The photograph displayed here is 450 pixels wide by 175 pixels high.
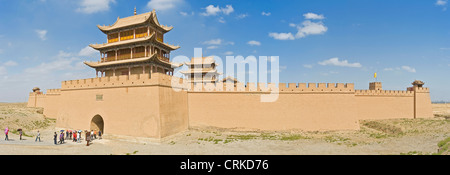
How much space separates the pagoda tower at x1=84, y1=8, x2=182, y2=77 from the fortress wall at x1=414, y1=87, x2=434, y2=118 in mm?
27069

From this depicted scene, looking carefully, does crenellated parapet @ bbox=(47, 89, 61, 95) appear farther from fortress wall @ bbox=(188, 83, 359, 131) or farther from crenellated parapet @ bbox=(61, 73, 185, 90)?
fortress wall @ bbox=(188, 83, 359, 131)

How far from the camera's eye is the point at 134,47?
63.7 ft

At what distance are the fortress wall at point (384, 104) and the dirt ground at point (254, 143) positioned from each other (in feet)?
8.20

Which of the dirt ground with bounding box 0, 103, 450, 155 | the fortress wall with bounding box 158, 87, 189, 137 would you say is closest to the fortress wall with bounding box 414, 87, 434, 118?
the dirt ground with bounding box 0, 103, 450, 155

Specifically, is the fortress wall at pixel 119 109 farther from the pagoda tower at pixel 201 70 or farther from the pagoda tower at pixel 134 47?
the pagoda tower at pixel 201 70

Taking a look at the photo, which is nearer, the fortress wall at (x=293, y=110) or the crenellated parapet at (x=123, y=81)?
the crenellated parapet at (x=123, y=81)

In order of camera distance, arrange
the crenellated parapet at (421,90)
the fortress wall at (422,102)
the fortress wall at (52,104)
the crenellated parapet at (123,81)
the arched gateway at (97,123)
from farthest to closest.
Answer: the fortress wall at (52,104)
the crenellated parapet at (421,90)
the fortress wall at (422,102)
the arched gateway at (97,123)
the crenellated parapet at (123,81)

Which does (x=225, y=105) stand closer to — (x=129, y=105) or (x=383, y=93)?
(x=129, y=105)

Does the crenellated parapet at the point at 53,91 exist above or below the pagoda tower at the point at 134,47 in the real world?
below

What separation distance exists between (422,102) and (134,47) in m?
32.0

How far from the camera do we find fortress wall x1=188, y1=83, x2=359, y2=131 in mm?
18359

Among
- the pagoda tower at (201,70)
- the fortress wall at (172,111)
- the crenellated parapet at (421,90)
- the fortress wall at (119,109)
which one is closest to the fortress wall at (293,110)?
the fortress wall at (172,111)

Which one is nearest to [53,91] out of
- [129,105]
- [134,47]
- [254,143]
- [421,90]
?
[134,47]

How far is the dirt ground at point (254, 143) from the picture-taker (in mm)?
12203
